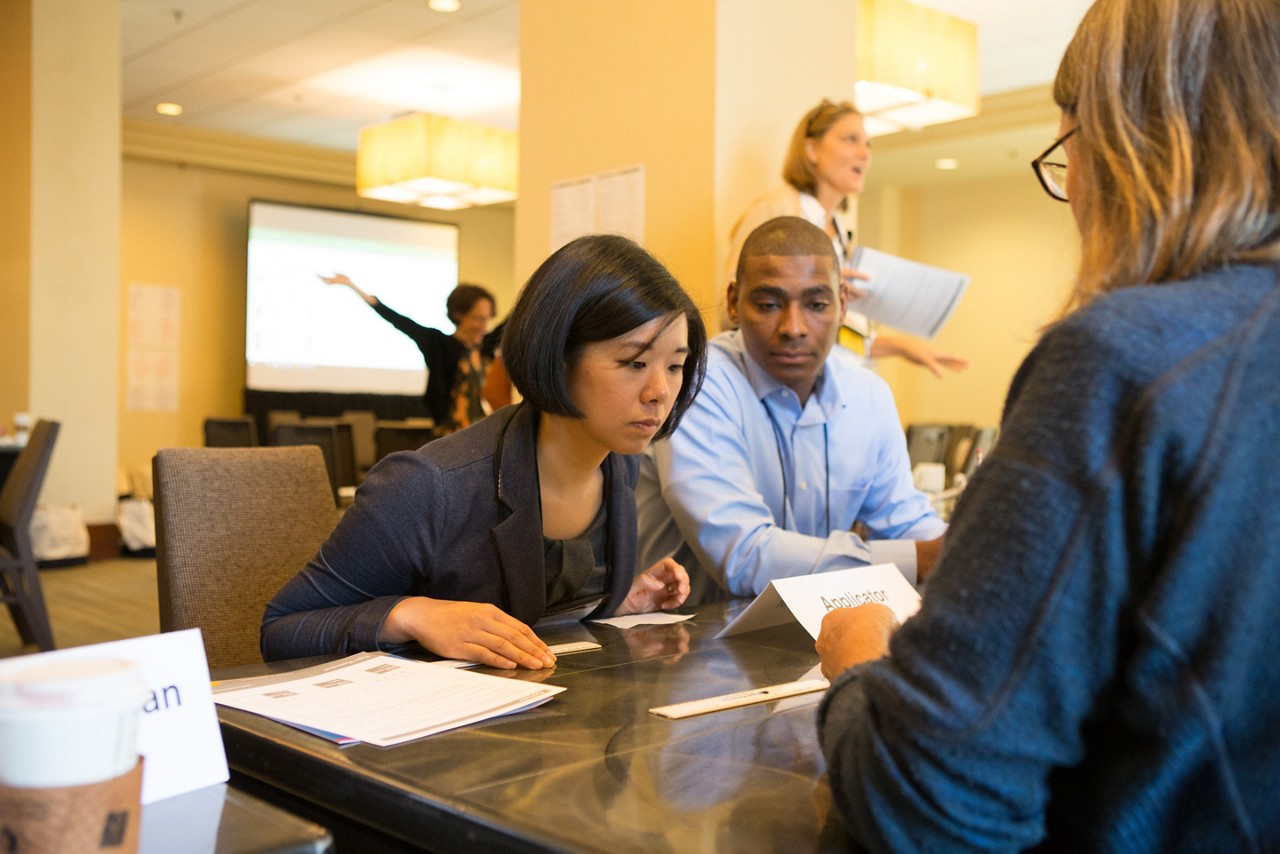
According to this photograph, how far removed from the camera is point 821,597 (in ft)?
4.37

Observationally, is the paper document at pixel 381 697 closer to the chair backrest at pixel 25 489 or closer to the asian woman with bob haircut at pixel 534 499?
the asian woman with bob haircut at pixel 534 499

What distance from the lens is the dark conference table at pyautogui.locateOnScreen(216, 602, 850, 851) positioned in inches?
28.4

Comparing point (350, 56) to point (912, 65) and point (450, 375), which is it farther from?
point (912, 65)

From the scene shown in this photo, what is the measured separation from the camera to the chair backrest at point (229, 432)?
6.58m

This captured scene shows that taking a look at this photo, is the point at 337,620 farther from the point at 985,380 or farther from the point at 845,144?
the point at 985,380

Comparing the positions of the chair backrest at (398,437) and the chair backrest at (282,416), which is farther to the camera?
the chair backrest at (282,416)

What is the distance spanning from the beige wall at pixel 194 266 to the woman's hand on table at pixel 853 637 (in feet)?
29.0

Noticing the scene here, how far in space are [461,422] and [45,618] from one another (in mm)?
1640

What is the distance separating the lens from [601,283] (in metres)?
1.46

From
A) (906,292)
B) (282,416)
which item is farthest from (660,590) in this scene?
(282,416)

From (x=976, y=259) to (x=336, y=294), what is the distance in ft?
18.2

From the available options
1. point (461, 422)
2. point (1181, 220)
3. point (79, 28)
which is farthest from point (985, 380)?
point (1181, 220)

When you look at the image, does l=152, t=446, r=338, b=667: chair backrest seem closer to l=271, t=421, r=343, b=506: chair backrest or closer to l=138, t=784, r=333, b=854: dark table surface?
l=138, t=784, r=333, b=854: dark table surface

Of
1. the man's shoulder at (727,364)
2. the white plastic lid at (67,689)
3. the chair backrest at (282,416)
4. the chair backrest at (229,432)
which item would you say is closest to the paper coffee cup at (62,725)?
the white plastic lid at (67,689)
